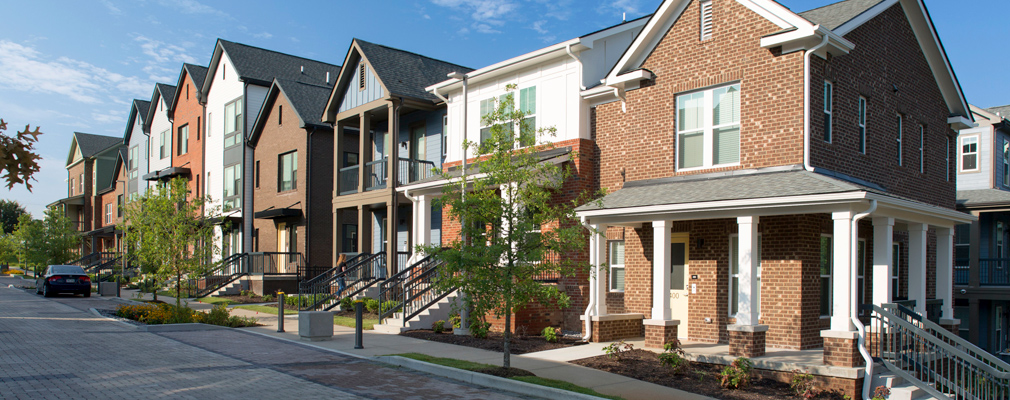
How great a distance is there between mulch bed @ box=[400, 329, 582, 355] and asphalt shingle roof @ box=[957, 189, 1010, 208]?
15.3 m

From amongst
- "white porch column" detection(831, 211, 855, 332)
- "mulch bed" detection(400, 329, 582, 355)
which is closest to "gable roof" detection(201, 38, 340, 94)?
"mulch bed" detection(400, 329, 582, 355)

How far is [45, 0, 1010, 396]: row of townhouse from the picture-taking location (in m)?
12.6

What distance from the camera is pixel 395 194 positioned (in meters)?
23.7

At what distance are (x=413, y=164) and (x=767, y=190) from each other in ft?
47.7

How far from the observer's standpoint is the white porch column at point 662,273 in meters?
13.8

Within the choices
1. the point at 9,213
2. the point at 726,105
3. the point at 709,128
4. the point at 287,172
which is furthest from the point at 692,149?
the point at 9,213

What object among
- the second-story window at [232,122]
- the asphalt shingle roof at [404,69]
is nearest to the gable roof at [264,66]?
the second-story window at [232,122]

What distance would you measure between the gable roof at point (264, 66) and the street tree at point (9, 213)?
7244 cm

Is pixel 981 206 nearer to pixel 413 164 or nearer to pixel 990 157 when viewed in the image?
pixel 990 157

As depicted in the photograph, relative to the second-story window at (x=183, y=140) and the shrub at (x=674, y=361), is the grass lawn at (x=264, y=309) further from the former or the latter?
the second-story window at (x=183, y=140)

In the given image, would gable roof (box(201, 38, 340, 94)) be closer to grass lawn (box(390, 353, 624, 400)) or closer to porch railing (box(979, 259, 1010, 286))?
grass lawn (box(390, 353, 624, 400))

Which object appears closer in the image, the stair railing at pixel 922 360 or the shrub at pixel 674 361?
the stair railing at pixel 922 360

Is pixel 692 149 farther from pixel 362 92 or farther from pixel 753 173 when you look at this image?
pixel 362 92

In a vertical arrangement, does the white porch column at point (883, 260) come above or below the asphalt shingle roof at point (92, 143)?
below
